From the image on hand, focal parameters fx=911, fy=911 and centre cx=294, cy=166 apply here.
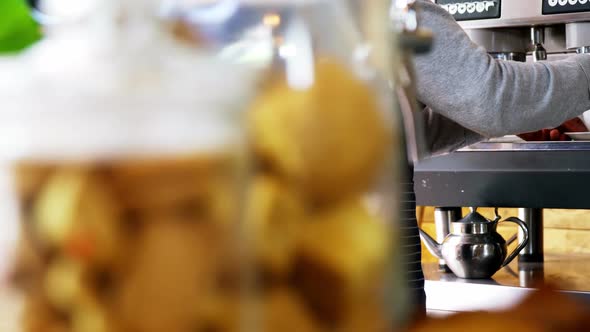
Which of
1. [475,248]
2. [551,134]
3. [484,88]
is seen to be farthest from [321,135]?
[551,134]

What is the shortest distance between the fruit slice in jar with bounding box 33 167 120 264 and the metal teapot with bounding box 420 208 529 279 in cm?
155

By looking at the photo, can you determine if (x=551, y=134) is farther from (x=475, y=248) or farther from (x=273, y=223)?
(x=273, y=223)

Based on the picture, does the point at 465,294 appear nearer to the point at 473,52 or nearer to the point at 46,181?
the point at 473,52

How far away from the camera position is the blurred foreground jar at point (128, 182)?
0.50ft

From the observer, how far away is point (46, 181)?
16cm

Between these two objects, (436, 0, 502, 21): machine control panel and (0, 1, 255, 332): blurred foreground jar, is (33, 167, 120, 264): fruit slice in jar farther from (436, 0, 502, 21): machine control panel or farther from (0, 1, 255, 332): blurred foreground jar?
(436, 0, 502, 21): machine control panel

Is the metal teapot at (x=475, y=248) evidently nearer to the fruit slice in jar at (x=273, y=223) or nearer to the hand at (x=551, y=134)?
the hand at (x=551, y=134)

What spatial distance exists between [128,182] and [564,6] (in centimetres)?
210

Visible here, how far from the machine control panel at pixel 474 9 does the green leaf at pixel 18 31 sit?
6.82 feet

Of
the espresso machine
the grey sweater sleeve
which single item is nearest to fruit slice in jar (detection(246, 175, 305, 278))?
the grey sweater sleeve

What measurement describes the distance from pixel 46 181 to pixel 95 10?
34 millimetres

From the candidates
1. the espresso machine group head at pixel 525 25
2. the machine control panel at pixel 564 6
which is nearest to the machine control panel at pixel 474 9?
the espresso machine group head at pixel 525 25

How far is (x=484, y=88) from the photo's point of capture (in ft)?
4.59

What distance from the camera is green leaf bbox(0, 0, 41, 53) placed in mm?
181
